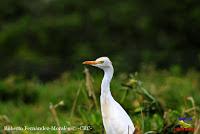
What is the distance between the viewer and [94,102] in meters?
6.51

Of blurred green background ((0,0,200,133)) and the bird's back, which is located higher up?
blurred green background ((0,0,200,133))

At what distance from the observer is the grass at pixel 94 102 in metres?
5.44

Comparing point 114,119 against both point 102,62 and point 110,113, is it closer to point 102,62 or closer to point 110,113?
point 110,113

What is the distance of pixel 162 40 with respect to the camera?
21656mm

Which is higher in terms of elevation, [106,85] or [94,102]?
[106,85]

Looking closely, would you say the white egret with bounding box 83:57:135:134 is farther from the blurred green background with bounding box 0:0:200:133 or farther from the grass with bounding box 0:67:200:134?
the blurred green background with bounding box 0:0:200:133

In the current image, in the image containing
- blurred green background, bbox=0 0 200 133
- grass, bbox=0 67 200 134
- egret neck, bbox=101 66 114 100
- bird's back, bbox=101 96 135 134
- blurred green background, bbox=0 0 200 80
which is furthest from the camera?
blurred green background, bbox=0 0 200 80

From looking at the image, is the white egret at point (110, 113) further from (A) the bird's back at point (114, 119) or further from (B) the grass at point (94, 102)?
(B) the grass at point (94, 102)

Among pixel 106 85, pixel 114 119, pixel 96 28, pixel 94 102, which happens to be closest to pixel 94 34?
pixel 96 28

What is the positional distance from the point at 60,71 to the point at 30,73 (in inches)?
32.8

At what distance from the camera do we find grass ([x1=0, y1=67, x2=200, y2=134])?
214 inches

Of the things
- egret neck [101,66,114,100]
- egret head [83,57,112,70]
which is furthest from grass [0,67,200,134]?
egret head [83,57,112,70]

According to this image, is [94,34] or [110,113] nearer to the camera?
[110,113]

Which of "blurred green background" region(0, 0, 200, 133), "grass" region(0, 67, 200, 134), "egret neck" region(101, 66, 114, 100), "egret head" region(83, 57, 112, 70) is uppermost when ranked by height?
"blurred green background" region(0, 0, 200, 133)
